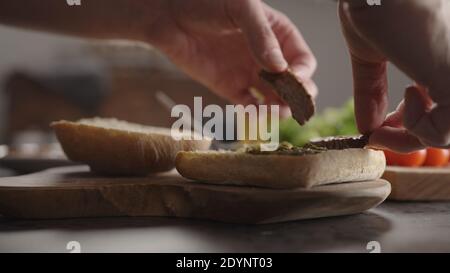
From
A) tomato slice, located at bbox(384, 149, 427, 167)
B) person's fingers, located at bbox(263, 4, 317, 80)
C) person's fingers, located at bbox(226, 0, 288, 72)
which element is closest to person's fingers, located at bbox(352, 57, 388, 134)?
person's fingers, located at bbox(226, 0, 288, 72)

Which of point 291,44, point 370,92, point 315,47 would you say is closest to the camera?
point 370,92

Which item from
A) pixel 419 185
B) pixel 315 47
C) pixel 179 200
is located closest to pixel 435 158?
pixel 419 185

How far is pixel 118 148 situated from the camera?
1.39 meters

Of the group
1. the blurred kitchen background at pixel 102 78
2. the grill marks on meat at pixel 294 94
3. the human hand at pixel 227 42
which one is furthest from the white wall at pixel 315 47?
the grill marks on meat at pixel 294 94

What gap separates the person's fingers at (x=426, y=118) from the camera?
0.84 m

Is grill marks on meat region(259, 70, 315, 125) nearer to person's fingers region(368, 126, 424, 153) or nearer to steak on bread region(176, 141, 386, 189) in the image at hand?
steak on bread region(176, 141, 386, 189)

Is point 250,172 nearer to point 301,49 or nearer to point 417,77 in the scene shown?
point 417,77

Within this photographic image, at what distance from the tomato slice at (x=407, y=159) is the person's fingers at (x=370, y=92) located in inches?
20.3

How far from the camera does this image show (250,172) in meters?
1.13

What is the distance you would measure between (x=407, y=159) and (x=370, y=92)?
0.59 metres

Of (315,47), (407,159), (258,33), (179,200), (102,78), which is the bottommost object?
(179,200)

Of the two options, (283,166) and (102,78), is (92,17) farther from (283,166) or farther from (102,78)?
(102,78)

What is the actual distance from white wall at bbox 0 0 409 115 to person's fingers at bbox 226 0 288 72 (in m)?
3.16

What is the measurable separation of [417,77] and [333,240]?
1.05 ft
